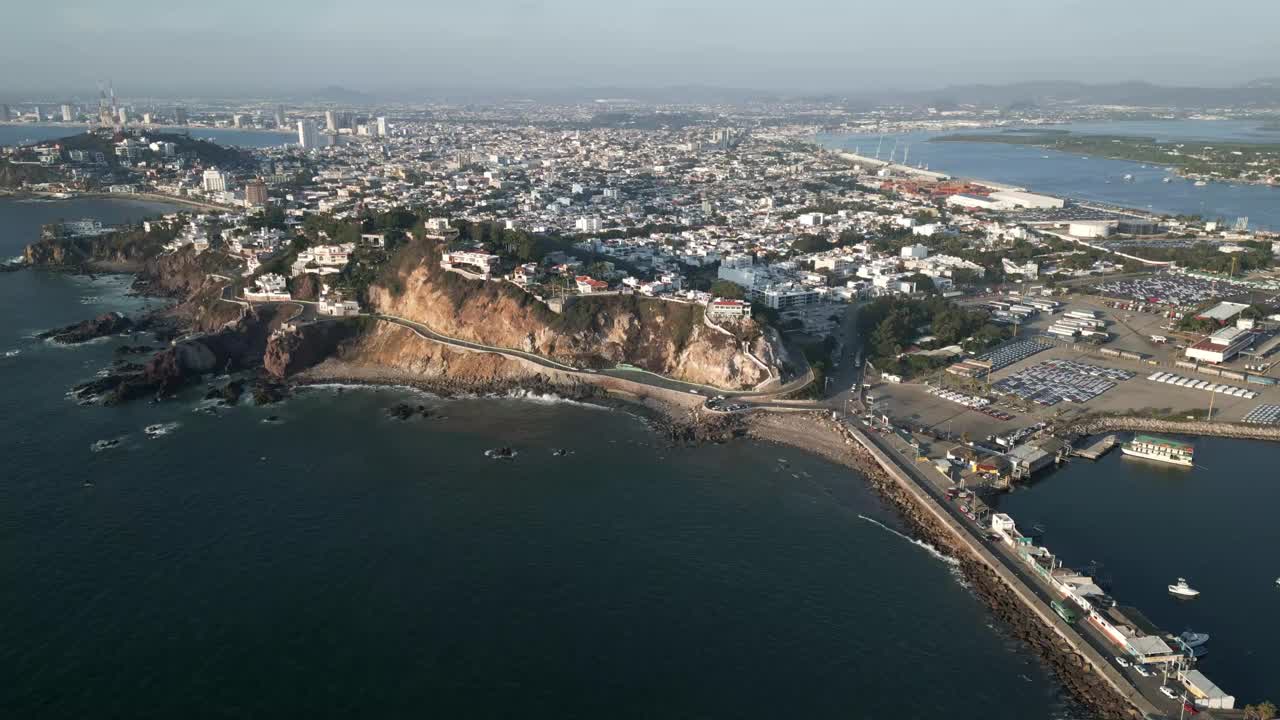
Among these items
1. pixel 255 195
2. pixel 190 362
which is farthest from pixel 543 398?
pixel 255 195

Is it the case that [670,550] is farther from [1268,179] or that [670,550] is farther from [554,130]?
[554,130]

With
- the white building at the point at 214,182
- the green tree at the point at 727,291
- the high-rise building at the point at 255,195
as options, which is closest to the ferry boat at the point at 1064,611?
the green tree at the point at 727,291

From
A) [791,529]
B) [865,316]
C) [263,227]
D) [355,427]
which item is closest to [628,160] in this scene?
[263,227]

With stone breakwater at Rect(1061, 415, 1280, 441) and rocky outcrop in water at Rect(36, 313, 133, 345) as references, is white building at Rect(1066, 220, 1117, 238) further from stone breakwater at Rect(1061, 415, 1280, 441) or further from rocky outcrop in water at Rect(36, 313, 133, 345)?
rocky outcrop in water at Rect(36, 313, 133, 345)

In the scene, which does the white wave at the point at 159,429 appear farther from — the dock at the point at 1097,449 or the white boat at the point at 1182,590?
the dock at the point at 1097,449

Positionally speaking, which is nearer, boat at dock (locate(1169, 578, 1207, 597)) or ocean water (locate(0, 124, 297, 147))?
boat at dock (locate(1169, 578, 1207, 597))

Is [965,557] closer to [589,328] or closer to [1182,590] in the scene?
[1182,590]

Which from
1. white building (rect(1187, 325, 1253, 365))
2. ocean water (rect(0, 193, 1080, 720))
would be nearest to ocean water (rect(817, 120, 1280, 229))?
white building (rect(1187, 325, 1253, 365))
